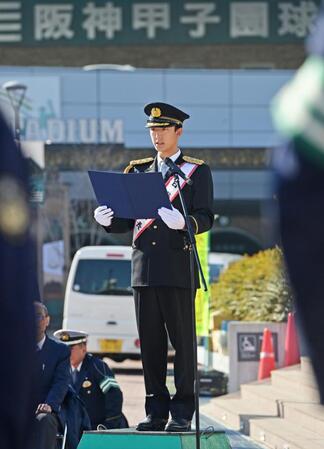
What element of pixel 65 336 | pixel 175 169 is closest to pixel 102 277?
pixel 65 336

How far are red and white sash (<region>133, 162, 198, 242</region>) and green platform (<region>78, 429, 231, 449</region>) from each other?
1.03 meters

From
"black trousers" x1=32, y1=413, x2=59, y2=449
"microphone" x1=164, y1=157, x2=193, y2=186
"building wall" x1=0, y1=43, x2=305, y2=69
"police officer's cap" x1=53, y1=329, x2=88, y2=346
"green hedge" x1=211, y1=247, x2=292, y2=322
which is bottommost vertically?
"black trousers" x1=32, y1=413, x2=59, y2=449

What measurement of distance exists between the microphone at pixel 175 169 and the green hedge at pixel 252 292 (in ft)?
30.5

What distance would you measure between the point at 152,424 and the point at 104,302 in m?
14.8

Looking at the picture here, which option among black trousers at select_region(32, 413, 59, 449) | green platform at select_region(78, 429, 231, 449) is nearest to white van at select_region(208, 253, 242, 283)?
black trousers at select_region(32, 413, 59, 449)

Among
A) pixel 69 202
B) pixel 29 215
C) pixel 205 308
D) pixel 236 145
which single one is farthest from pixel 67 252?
pixel 29 215

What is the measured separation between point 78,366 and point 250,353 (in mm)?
5688

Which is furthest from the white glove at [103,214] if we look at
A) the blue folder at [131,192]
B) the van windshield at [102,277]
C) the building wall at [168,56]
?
the building wall at [168,56]

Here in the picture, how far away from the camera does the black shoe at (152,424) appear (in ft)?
22.0

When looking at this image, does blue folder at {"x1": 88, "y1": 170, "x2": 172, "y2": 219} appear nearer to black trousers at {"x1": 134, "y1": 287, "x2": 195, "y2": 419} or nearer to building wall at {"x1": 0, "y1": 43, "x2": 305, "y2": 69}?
black trousers at {"x1": 134, "y1": 287, "x2": 195, "y2": 419}

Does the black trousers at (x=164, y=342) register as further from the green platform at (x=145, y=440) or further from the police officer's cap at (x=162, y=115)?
the police officer's cap at (x=162, y=115)

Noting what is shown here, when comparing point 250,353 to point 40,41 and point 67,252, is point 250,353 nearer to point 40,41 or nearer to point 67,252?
point 67,252

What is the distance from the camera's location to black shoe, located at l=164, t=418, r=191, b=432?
21.4ft

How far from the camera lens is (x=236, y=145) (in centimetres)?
4381
